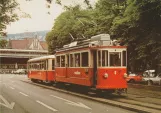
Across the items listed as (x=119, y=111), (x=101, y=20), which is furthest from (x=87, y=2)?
(x=101, y=20)

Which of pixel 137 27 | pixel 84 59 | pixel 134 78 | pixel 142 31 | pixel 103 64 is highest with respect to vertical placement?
pixel 137 27

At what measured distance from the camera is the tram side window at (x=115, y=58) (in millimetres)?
22214

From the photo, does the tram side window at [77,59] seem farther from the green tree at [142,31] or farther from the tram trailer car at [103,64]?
the green tree at [142,31]

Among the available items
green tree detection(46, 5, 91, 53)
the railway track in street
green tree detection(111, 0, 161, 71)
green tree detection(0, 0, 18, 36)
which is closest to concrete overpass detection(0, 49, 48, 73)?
green tree detection(46, 5, 91, 53)

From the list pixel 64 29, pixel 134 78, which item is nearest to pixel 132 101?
pixel 134 78

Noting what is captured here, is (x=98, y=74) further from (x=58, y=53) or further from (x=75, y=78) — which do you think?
(x=58, y=53)

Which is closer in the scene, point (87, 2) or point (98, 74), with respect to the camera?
point (87, 2)

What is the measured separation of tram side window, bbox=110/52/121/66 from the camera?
22.2 metres

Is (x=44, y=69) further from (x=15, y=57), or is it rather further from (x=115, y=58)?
(x=15, y=57)

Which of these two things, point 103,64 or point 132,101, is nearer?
point 132,101

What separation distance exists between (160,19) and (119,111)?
44.6 ft

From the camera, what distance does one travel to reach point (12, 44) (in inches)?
5359

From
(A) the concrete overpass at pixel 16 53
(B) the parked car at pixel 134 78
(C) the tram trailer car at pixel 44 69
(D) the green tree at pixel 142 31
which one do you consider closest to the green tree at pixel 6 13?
(D) the green tree at pixel 142 31

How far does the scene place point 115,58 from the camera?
881 inches
